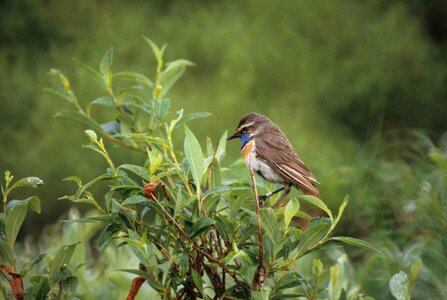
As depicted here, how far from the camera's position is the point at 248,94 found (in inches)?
258

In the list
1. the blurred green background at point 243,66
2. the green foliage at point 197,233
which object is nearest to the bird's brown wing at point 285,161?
the green foliage at point 197,233

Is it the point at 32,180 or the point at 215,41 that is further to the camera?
the point at 215,41

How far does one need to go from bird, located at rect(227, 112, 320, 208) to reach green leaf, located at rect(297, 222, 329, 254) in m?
1.17

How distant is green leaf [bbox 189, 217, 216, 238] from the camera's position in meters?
1.76

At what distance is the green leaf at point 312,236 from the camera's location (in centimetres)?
182

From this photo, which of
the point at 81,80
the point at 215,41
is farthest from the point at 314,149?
the point at 81,80

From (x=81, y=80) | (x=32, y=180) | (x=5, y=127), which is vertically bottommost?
(x=5, y=127)

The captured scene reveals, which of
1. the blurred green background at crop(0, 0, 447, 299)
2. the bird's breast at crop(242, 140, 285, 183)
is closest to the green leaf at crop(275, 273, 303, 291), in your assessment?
the bird's breast at crop(242, 140, 285, 183)

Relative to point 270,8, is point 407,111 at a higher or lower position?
lower

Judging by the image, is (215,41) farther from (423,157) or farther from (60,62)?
(423,157)

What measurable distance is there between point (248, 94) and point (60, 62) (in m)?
1.49

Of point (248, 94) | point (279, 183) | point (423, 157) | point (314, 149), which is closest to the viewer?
point (279, 183)

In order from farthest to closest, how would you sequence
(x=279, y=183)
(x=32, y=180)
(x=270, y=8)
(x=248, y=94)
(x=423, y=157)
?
(x=270, y=8)
(x=248, y=94)
(x=423, y=157)
(x=279, y=183)
(x=32, y=180)

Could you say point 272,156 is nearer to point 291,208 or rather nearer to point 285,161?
point 285,161
